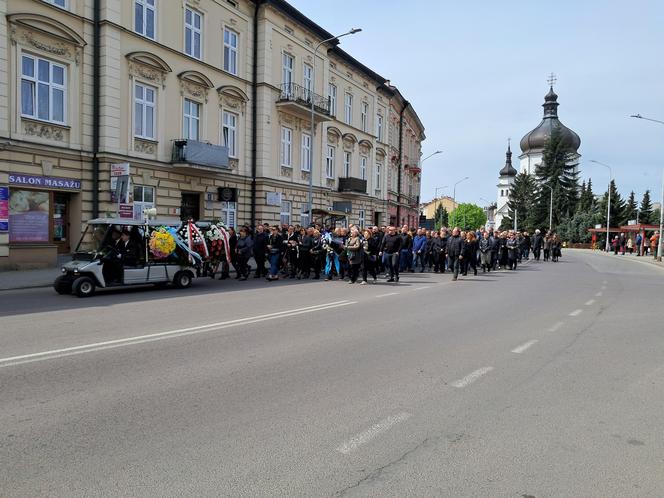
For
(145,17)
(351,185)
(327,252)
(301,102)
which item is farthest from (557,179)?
(327,252)

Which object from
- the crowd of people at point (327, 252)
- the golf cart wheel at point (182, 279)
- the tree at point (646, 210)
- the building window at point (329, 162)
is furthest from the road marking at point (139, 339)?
the tree at point (646, 210)

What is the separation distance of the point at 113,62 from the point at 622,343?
757 inches

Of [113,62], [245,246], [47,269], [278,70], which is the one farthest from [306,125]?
[47,269]

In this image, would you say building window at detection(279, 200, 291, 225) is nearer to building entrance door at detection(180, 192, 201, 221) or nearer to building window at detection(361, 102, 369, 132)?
building entrance door at detection(180, 192, 201, 221)

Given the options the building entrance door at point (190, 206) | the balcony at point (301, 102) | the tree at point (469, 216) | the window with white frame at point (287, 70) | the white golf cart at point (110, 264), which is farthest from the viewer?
the tree at point (469, 216)

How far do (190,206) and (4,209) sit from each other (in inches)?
358

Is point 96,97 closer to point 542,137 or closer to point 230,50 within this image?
point 230,50

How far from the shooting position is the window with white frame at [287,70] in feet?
98.2

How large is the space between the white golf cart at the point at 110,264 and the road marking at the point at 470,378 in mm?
9026

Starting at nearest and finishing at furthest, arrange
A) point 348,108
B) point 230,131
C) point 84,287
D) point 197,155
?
point 84,287 < point 197,155 < point 230,131 < point 348,108

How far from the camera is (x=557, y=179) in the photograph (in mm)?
84875

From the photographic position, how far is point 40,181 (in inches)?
704

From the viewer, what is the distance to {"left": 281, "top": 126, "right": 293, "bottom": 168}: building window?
30478 millimetres

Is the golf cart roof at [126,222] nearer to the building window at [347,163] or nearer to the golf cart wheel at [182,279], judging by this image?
the golf cart wheel at [182,279]
